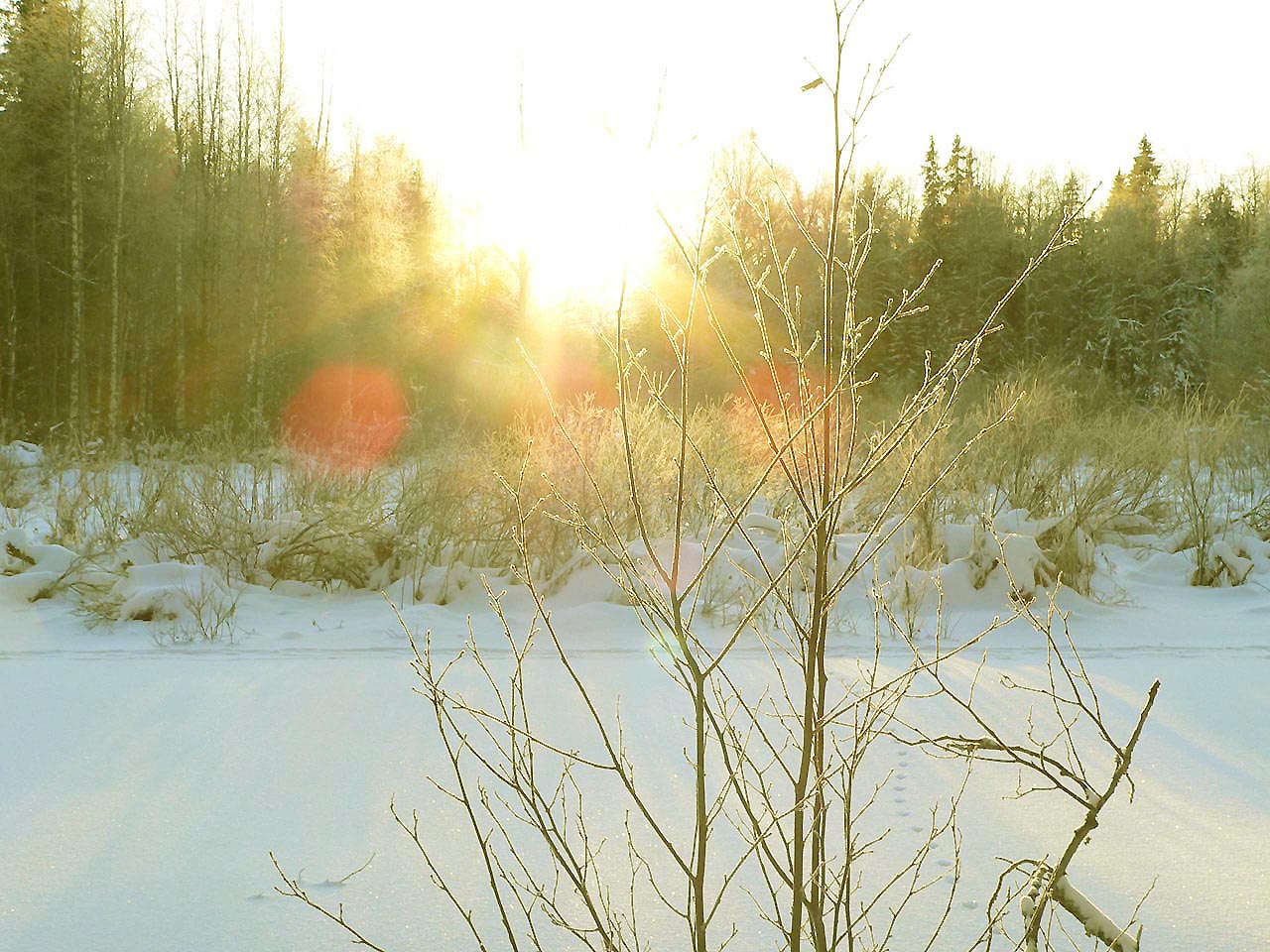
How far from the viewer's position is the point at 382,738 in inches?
172

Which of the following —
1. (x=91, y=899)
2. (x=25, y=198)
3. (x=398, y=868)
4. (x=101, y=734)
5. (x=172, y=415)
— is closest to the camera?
(x=91, y=899)

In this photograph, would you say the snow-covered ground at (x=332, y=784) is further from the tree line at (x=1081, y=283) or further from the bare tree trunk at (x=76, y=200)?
the tree line at (x=1081, y=283)

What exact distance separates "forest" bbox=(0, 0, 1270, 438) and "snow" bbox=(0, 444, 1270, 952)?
927 cm

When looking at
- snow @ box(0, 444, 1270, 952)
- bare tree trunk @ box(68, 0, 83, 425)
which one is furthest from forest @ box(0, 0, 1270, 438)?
snow @ box(0, 444, 1270, 952)

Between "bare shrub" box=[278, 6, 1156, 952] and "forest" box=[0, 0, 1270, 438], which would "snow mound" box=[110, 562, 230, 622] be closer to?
"bare shrub" box=[278, 6, 1156, 952]

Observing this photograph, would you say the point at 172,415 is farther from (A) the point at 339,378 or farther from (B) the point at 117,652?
(B) the point at 117,652

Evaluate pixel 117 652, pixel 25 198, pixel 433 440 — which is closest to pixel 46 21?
pixel 25 198

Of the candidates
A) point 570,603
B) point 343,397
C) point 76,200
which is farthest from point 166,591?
point 343,397

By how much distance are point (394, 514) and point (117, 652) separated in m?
2.49

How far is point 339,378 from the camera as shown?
21219 millimetres

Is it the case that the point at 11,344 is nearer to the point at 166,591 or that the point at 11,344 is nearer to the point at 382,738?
the point at 166,591

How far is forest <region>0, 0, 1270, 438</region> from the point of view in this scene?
18.2m

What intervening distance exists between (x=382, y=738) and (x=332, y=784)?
59cm

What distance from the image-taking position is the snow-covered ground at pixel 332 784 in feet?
8.94
